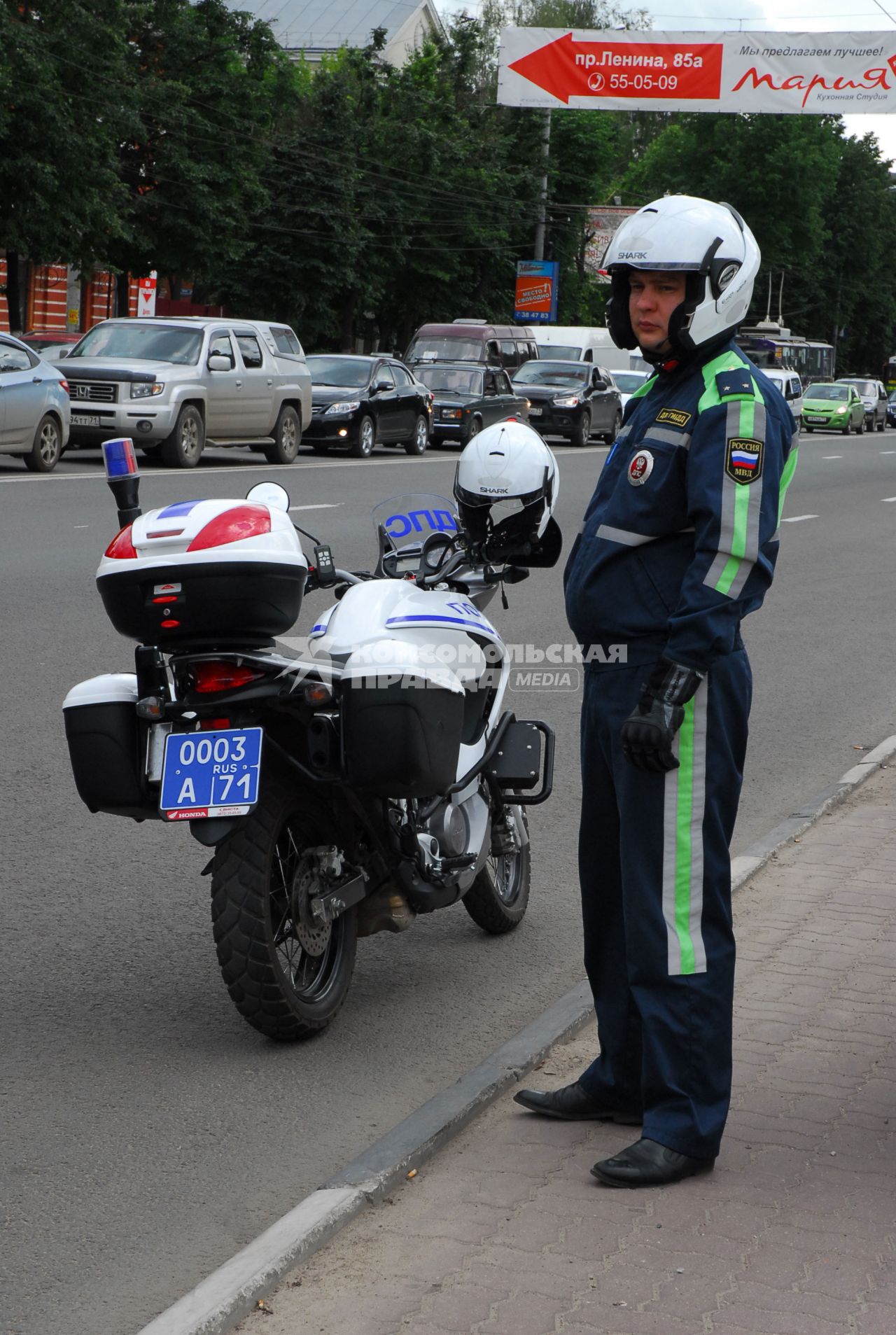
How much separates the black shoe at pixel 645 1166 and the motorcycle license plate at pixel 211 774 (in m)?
1.15

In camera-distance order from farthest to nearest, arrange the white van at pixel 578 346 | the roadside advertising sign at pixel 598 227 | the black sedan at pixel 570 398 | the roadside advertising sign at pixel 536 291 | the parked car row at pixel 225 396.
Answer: the roadside advertising sign at pixel 598 227
the roadside advertising sign at pixel 536 291
the white van at pixel 578 346
the black sedan at pixel 570 398
the parked car row at pixel 225 396

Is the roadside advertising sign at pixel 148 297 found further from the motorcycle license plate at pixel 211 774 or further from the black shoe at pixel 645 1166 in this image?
the black shoe at pixel 645 1166

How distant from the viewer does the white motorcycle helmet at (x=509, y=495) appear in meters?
4.39

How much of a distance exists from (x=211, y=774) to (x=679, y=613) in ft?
4.03

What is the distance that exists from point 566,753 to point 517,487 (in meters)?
3.50

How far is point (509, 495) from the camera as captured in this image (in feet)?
14.5

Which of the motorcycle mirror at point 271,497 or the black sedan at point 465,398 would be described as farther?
the black sedan at point 465,398

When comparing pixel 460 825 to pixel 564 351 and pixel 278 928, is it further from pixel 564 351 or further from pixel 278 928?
pixel 564 351

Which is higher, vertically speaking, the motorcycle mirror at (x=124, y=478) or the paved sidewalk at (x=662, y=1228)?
the motorcycle mirror at (x=124, y=478)

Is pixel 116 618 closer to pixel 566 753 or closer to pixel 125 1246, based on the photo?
pixel 125 1246

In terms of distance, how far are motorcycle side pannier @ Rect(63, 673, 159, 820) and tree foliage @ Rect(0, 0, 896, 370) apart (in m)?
26.8

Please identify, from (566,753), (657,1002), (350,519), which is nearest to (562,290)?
(350,519)

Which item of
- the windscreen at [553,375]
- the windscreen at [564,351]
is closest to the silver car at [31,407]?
the windscreen at [553,375]

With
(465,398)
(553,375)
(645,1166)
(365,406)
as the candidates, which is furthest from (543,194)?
(645,1166)
